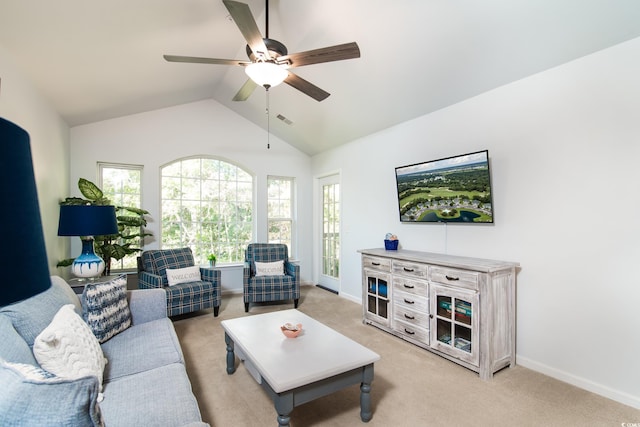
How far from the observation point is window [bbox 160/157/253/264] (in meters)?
4.89

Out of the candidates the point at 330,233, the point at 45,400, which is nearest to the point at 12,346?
the point at 45,400

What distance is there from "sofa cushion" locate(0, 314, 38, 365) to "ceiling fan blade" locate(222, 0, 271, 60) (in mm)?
1878

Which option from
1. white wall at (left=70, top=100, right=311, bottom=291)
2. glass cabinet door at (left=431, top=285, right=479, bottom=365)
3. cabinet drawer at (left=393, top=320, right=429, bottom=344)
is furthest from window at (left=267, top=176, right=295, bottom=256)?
glass cabinet door at (left=431, top=285, right=479, bottom=365)

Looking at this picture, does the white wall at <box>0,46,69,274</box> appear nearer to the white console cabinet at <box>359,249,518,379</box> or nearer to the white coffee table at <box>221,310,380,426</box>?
the white coffee table at <box>221,310,380,426</box>

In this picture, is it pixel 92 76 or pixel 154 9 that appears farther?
pixel 92 76

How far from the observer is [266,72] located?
2.14 metres

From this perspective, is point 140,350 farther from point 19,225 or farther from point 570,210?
point 570,210

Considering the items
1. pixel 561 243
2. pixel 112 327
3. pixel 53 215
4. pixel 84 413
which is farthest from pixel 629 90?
pixel 53 215

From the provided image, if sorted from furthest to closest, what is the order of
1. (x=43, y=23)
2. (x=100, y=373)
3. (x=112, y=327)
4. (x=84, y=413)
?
(x=112, y=327)
(x=43, y=23)
(x=100, y=373)
(x=84, y=413)

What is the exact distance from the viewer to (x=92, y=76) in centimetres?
301

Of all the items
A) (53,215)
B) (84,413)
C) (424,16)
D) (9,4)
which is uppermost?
(424,16)

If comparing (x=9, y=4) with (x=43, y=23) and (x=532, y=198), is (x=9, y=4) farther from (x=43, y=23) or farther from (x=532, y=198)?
(x=532, y=198)

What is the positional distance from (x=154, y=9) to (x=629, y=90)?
347 cm

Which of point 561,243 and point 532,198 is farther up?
point 532,198
